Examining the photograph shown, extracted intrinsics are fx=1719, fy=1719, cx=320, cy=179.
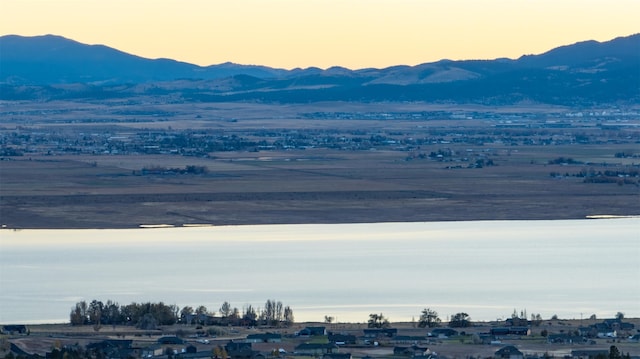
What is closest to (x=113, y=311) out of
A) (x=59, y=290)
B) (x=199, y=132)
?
(x=59, y=290)

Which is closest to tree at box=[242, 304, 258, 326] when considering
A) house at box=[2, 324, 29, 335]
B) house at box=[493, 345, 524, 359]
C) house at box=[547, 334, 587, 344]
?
house at box=[2, 324, 29, 335]

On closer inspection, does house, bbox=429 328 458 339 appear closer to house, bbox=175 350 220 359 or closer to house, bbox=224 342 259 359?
house, bbox=224 342 259 359

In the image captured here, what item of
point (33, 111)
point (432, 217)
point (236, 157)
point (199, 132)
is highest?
point (33, 111)

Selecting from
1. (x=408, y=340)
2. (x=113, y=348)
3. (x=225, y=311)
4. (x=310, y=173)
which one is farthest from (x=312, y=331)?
(x=310, y=173)

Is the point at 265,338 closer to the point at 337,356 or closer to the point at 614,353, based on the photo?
the point at 337,356

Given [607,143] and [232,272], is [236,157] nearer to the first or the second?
[607,143]

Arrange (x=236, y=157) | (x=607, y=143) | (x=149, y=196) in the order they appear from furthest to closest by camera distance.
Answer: (x=607, y=143), (x=236, y=157), (x=149, y=196)
